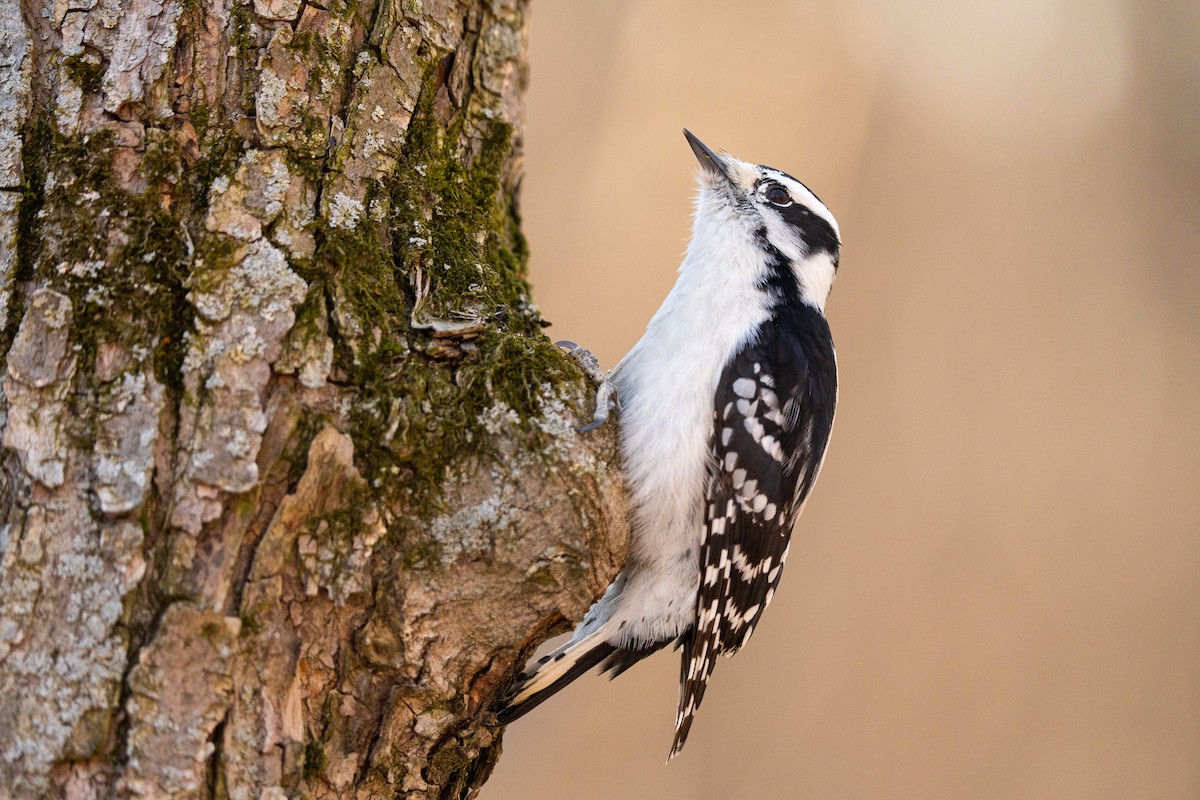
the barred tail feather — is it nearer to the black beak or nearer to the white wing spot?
the white wing spot

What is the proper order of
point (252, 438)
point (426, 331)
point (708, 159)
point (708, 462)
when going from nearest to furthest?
point (252, 438)
point (426, 331)
point (708, 462)
point (708, 159)

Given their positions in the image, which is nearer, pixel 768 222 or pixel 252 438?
pixel 252 438

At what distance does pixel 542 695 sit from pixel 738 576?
682 millimetres

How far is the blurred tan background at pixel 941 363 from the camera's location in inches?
170

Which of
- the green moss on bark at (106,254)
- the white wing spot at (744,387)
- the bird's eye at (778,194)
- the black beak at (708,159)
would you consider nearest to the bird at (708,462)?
the white wing spot at (744,387)

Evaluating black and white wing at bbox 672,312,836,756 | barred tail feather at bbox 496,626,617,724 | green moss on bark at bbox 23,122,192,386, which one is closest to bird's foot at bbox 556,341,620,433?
black and white wing at bbox 672,312,836,756

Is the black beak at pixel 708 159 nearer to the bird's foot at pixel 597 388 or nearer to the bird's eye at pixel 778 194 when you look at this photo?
the bird's eye at pixel 778 194

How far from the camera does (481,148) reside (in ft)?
8.47

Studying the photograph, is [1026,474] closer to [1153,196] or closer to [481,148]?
[1153,196]

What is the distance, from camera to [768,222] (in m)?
3.12

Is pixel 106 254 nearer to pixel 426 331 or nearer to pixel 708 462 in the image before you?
pixel 426 331

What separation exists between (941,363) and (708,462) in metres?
2.39

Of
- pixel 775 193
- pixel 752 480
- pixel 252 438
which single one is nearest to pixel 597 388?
pixel 752 480

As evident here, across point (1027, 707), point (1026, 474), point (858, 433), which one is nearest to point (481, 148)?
point (858, 433)
